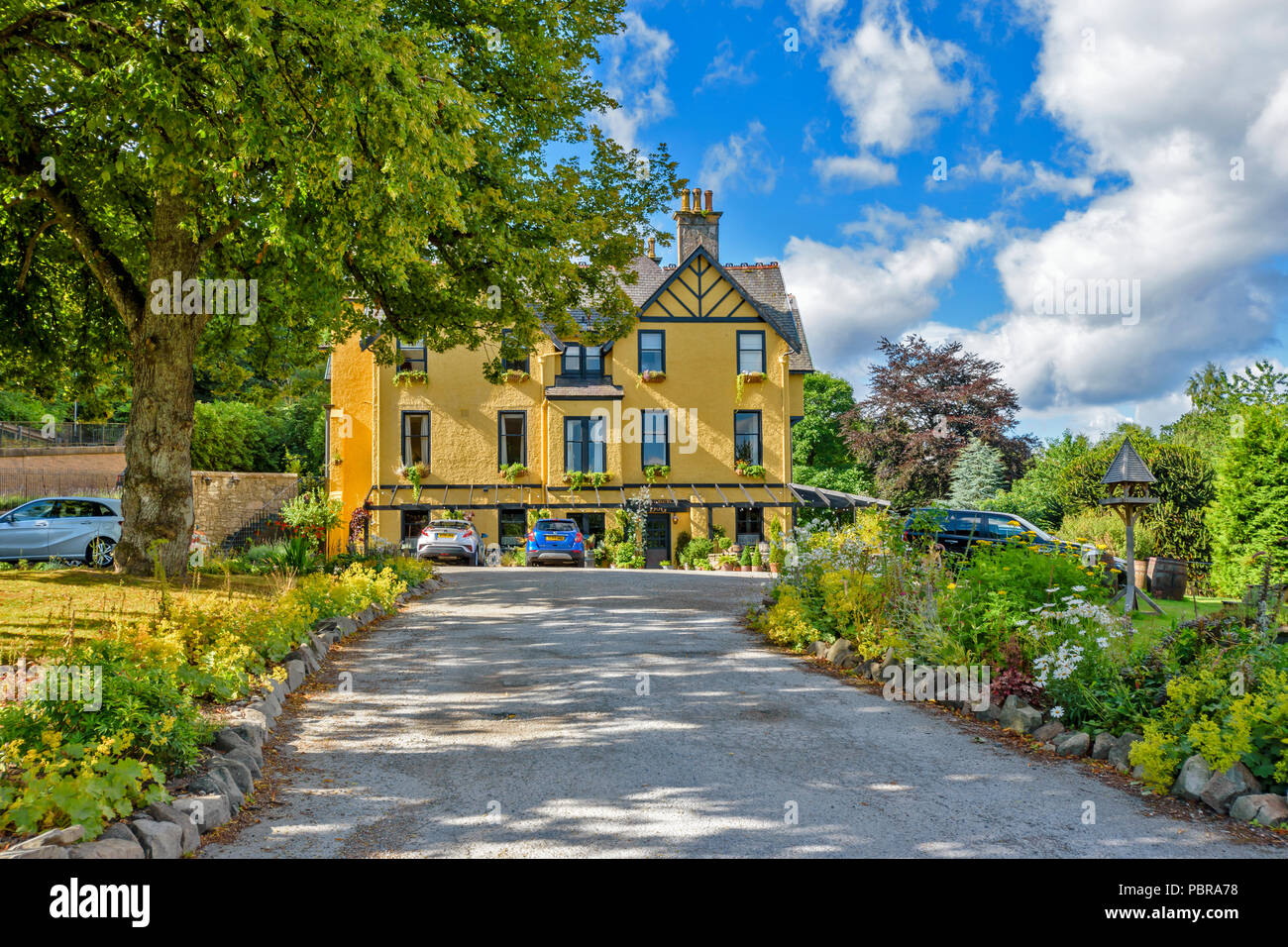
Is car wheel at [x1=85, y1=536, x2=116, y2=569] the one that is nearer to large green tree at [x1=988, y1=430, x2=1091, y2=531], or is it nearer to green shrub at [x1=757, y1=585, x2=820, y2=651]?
green shrub at [x1=757, y1=585, x2=820, y2=651]

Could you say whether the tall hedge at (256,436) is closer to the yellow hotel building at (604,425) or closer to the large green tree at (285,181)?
the yellow hotel building at (604,425)

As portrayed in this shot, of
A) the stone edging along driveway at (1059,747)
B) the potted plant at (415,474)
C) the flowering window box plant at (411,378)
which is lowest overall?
the stone edging along driveway at (1059,747)

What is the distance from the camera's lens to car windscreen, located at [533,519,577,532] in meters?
26.4

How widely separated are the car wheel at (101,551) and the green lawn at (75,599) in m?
5.58

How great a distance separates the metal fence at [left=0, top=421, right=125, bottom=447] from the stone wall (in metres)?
10.9

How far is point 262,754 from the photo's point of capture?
5.79 meters

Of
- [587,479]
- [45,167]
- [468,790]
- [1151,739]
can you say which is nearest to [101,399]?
[45,167]

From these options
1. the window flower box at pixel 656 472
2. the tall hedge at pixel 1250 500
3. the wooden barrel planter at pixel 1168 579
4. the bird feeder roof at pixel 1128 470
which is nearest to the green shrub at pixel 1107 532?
the wooden barrel planter at pixel 1168 579

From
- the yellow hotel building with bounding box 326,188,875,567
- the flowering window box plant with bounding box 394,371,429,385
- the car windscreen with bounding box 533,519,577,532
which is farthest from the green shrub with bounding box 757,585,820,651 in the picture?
the flowering window box plant with bounding box 394,371,429,385

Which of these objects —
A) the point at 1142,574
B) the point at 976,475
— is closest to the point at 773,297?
the point at 976,475

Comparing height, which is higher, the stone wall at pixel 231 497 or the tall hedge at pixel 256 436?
the tall hedge at pixel 256 436

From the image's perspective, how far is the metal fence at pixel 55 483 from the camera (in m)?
29.0
